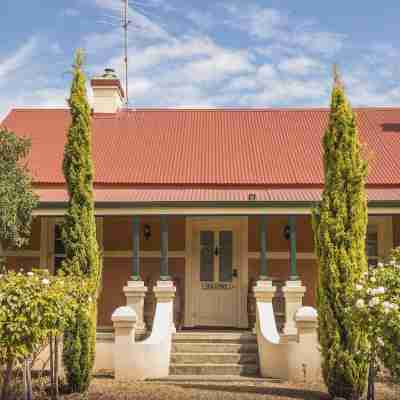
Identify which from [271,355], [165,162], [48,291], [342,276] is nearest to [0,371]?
[48,291]

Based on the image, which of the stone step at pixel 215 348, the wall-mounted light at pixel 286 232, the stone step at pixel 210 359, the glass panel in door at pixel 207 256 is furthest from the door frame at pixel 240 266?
the stone step at pixel 210 359

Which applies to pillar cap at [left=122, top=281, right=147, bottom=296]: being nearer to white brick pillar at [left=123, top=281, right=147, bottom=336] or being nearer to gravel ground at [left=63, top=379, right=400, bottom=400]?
white brick pillar at [left=123, top=281, right=147, bottom=336]

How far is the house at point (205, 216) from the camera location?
37.4ft

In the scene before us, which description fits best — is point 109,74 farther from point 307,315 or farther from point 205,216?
point 307,315

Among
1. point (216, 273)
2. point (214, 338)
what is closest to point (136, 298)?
point (214, 338)

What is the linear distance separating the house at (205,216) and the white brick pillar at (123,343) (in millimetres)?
779

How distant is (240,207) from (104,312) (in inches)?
163

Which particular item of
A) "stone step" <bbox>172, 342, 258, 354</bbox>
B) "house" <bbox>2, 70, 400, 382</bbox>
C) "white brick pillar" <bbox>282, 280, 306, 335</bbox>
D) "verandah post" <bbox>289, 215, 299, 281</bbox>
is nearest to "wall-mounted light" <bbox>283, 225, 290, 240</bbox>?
"house" <bbox>2, 70, 400, 382</bbox>

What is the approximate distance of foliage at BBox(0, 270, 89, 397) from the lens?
6.41m

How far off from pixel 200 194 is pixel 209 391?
5.16 m

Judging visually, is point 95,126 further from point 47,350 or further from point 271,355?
point 271,355

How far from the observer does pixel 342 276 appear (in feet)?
25.7

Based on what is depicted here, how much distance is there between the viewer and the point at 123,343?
30.8ft

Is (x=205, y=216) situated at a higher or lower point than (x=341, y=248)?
higher
